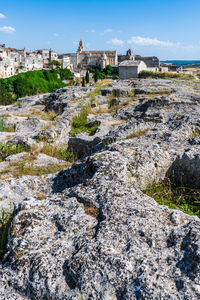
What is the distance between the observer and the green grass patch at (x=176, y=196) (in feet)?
9.36

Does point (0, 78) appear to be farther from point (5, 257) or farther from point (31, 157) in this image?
point (5, 257)

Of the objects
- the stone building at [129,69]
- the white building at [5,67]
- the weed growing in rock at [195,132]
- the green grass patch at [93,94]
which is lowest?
the weed growing in rock at [195,132]

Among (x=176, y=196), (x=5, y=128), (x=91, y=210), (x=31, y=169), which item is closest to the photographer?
(x=91, y=210)

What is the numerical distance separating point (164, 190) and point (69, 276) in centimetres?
167

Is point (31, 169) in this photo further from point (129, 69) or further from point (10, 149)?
point (129, 69)

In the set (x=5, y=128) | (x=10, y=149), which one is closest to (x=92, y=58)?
(x=5, y=128)

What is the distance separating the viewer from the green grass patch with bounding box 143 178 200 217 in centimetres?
285

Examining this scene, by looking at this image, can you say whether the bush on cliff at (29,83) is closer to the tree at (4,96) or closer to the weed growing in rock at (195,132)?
the tree at (4,96)

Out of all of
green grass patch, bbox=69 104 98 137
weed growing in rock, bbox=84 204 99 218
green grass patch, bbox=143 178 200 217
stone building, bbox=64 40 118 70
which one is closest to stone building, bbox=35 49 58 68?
stone building, bbox=64 40 118 70

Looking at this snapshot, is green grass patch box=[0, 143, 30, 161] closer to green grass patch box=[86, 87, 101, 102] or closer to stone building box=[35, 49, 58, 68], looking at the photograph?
green grass patch box=[86, 87, 101, 102]

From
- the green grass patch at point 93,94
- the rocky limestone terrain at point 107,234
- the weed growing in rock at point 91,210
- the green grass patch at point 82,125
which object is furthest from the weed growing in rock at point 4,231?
the green grass patch at point 93,94

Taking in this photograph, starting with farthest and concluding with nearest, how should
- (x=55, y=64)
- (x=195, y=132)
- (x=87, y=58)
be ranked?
(x=87, y=58) < (x=55, y=64) < (x=195, y=132)

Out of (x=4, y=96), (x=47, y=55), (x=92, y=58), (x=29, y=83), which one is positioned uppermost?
(x=47, y=55)

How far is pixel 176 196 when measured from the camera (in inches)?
120
